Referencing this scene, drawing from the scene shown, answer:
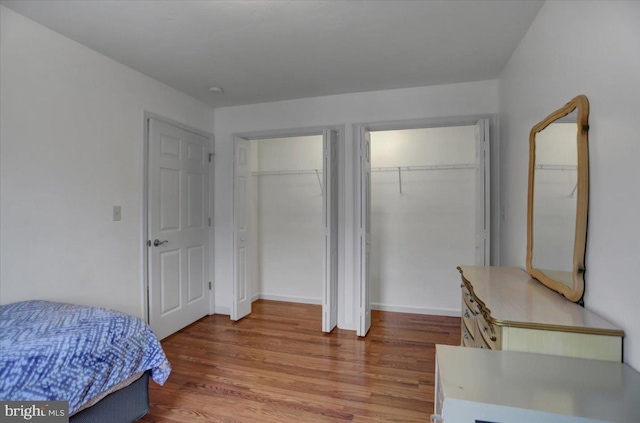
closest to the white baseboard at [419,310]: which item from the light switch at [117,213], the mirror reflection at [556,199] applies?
the mirror reflection at [556,199]

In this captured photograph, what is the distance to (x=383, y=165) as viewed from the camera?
3.89 metres

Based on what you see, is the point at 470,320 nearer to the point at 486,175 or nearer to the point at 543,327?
the point at 543,327

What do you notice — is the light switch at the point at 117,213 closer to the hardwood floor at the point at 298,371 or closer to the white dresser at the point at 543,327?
the hardwood floor at the point at 298,371

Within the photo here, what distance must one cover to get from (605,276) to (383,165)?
2792mm

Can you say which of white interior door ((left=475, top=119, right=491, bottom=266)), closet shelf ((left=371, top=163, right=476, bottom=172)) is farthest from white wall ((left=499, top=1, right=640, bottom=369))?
closet shelf ((left=371, top=163, right=476, bottom=172))

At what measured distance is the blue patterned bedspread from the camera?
1305 millimetres

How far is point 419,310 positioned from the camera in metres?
3.79

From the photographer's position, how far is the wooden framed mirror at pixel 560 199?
138cm

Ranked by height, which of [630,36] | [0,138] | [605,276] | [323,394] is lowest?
[323,394]

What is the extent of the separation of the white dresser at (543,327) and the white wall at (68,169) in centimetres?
263

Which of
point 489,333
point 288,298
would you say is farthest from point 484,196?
point 288,298

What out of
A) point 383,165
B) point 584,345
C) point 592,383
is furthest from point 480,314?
point 383,165

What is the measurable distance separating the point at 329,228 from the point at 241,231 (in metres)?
1.14

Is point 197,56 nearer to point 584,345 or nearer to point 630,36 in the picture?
point 630,36
